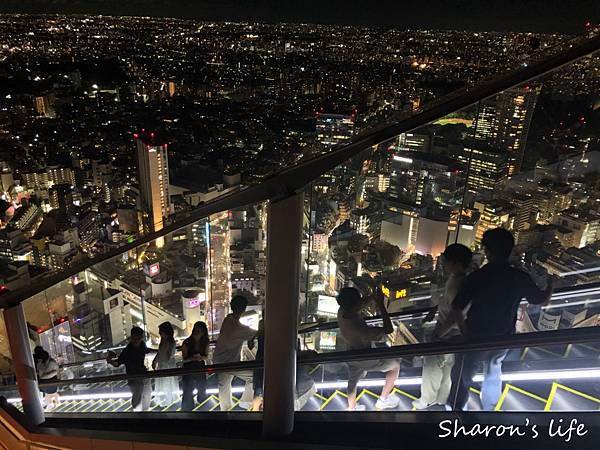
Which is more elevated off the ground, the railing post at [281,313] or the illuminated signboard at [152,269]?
the railing post at [281,313]

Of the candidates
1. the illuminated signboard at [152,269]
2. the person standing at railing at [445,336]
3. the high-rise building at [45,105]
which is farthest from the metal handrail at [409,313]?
the high-rise building at [45,105]

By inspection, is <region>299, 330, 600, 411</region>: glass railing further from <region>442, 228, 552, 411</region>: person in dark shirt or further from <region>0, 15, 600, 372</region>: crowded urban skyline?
<region>0, 15, 600, 372</region>: crowded urban skyline

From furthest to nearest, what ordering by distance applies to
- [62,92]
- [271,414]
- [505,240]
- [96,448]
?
[62,92], [96,448], [505,240], [271,414]

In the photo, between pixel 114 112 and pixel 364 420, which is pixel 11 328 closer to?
pixel 364 420

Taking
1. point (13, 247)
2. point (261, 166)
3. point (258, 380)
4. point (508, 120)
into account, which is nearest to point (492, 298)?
point (258, 380)

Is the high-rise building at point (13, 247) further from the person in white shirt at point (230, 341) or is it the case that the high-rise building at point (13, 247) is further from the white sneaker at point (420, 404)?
the white sneaker at point (420, 404)

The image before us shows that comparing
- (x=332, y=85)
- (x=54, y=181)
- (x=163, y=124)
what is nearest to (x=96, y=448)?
(x=332, y=85)

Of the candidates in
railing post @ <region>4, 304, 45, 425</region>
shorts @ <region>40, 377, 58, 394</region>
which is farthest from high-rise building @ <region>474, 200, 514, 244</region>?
shorts @ <region>40, 377, 58, 394</region>
